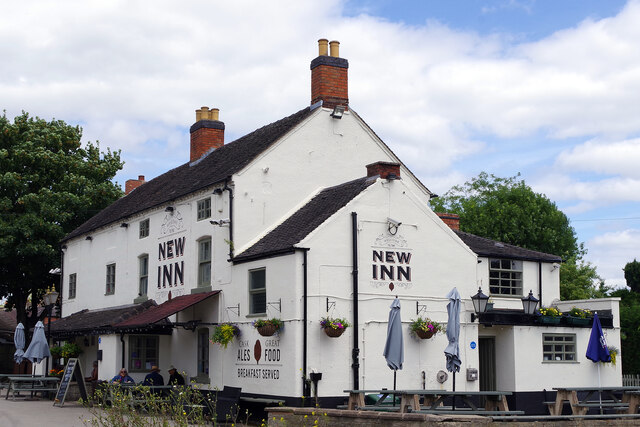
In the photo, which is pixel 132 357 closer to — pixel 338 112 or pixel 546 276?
pixel 338 112

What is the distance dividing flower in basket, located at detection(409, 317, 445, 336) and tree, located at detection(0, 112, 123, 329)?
22.8 meters

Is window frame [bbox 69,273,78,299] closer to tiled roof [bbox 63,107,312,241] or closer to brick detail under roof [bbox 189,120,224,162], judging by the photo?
tiled roof [bbox 63,107,312,241]

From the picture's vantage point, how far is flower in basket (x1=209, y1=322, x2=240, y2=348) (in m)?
22.0

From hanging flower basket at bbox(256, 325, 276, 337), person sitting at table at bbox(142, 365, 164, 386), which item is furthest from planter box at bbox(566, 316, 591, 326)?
person sitting at table at bbox(142, 365, 164, 386)

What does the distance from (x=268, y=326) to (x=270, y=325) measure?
60 mm

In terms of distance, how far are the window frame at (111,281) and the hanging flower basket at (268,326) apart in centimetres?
1182

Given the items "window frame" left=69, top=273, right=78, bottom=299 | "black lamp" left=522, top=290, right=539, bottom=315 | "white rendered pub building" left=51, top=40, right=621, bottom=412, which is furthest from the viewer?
"window frame" left=69, top=273, right=78, bottom=299

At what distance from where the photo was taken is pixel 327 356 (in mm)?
20234

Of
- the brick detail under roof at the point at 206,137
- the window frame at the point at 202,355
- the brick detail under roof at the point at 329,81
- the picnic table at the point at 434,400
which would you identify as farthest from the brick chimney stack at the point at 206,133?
the picnic table at the point at 434,400

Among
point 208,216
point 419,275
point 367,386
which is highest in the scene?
point 208,216

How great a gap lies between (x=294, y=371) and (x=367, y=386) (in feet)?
6.73

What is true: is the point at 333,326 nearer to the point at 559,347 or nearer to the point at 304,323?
the point at 304,323

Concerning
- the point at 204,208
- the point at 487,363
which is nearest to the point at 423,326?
the point at 487,363

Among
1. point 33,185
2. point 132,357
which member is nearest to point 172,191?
point 132,357
